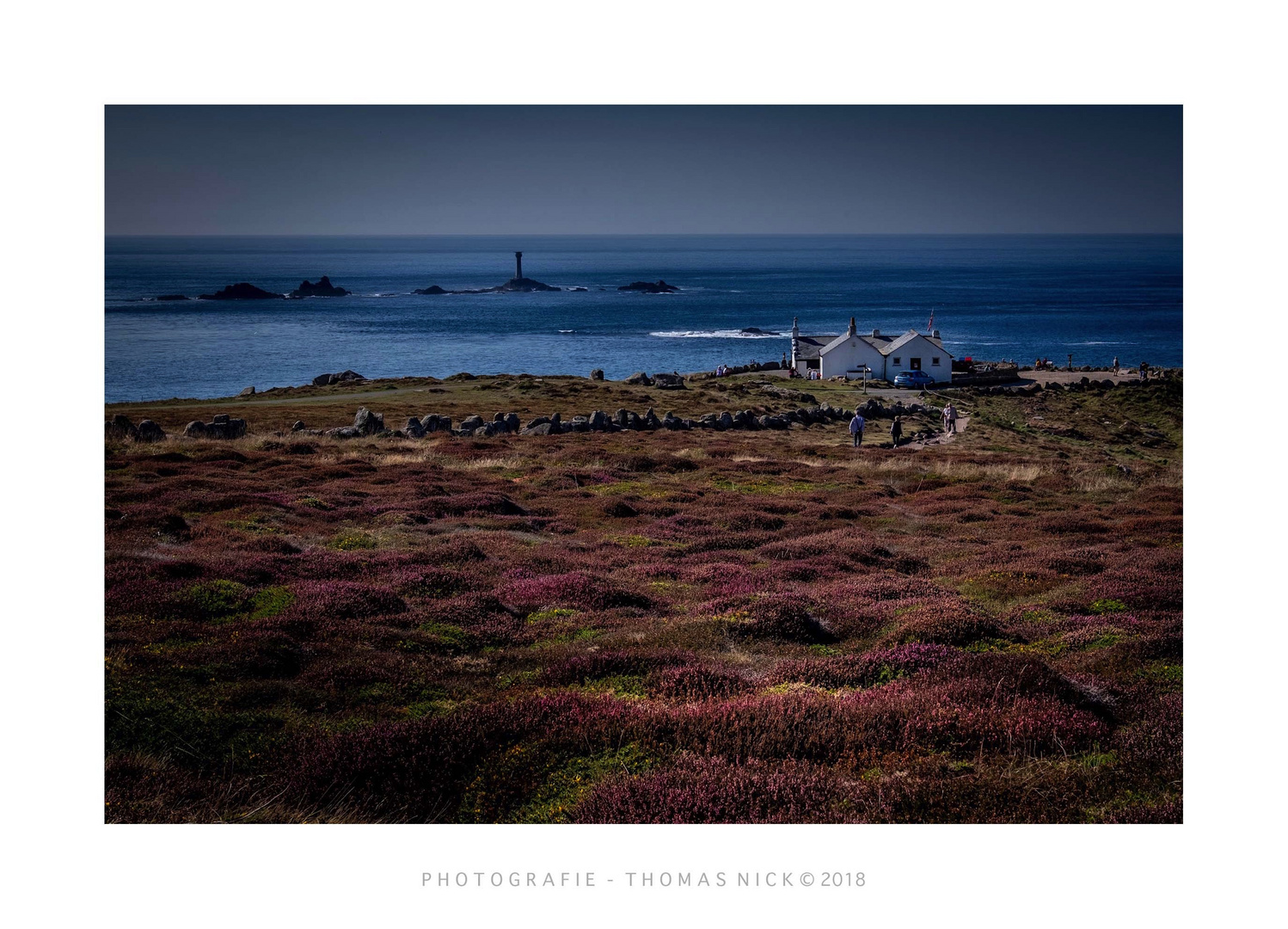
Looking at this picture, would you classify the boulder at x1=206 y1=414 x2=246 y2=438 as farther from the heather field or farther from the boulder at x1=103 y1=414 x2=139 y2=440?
the heather field

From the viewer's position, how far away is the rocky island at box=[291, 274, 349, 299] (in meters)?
169

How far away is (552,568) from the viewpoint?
1603 cm

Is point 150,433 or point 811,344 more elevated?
point 811,344

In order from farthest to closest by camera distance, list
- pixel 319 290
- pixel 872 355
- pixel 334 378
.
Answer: pixel 319 290 < pixel 872 355 < pixel 334 378

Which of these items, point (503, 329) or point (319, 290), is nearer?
point (503, 329)

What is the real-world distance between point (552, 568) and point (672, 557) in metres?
2.93

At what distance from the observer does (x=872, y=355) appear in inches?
4058

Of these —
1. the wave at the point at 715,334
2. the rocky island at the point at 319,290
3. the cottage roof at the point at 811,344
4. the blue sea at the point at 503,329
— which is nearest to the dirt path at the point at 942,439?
the blue sea at the point at 503,329

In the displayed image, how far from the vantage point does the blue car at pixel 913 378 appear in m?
94.9

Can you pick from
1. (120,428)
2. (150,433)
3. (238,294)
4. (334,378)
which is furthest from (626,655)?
(238,294)

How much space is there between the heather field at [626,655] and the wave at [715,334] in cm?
14411

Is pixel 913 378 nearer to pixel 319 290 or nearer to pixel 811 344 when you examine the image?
pixel 811 344

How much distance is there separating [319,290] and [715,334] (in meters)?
86.2

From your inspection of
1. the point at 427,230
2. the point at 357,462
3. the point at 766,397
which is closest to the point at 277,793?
the point at 427,230
